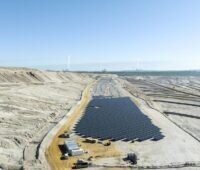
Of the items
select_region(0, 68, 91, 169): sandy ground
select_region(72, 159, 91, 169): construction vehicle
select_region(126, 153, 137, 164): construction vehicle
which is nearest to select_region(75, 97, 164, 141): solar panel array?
select_region(0, 68, 91, 169): sandy ground

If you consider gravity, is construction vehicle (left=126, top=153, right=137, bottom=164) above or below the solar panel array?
above

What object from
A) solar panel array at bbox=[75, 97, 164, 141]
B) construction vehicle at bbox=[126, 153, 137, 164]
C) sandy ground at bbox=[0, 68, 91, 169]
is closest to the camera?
construction vehicle at bbox=[126, 153, 137, 164]

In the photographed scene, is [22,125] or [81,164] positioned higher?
[22,125]

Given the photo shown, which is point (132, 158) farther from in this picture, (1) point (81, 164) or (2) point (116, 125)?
(2) point (116, 125)

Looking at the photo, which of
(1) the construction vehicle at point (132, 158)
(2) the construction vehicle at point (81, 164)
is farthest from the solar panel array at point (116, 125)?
(2) the construction vehicle at point (81, 164)

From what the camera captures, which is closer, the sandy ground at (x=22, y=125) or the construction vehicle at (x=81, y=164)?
the construction vehicle at (x=81, y=164)

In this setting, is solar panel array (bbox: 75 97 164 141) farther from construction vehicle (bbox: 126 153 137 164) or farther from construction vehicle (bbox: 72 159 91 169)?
construction vehicle (bbox: 72 159 91 169)

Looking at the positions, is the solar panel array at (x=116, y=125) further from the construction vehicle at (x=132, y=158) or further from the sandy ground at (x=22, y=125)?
the construction vehicle at (x=132, y=158)

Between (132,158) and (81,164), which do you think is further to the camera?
(132,158)

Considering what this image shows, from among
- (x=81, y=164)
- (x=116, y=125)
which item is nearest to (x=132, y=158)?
(x=81, y=164)
